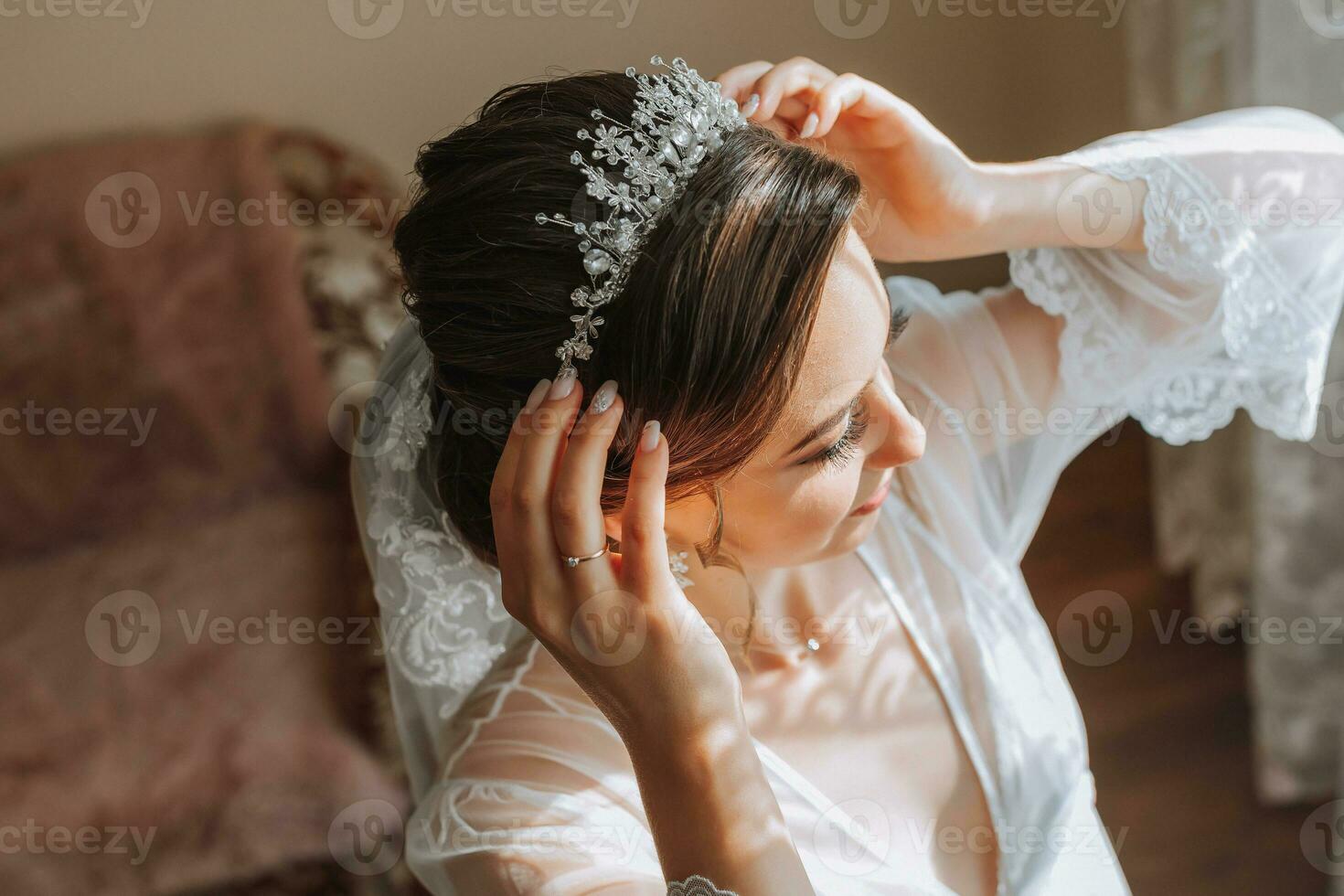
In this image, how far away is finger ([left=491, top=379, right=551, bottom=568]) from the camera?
897 millimetres

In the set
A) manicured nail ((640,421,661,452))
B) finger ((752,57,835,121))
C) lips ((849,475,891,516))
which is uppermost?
finger ((752,57,835,121))

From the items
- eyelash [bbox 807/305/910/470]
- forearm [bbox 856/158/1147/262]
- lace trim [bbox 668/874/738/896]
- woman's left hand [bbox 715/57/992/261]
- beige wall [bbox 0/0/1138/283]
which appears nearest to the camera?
lace trim [bbox 668/874/738/896]

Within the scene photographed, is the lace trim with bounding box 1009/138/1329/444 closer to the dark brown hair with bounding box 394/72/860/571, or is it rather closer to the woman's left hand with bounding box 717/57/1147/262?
the woman's left hand with bounding box 717/57/1147/262

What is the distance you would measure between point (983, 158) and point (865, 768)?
7.57 ft

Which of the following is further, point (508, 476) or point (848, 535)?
point (848, 535)

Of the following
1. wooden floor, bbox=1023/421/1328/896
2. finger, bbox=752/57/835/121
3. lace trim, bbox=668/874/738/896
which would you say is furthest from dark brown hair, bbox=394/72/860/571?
wooden floor, bbox=1023/421/1328/896

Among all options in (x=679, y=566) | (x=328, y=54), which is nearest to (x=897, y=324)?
(x=679, y=566)

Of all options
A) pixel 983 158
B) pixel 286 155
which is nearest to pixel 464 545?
pixel 286 155

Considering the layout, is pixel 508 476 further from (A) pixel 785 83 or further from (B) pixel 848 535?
(A) pixel 785 83

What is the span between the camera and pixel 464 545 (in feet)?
4.13

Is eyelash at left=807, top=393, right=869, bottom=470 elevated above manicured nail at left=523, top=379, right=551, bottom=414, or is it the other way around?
manicured nail at left=523, top=379, right=551, bottom=414

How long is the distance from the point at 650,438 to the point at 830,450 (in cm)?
19

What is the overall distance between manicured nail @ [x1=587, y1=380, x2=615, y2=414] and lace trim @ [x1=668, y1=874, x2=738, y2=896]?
0.41 metres

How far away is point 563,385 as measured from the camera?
0.89m
